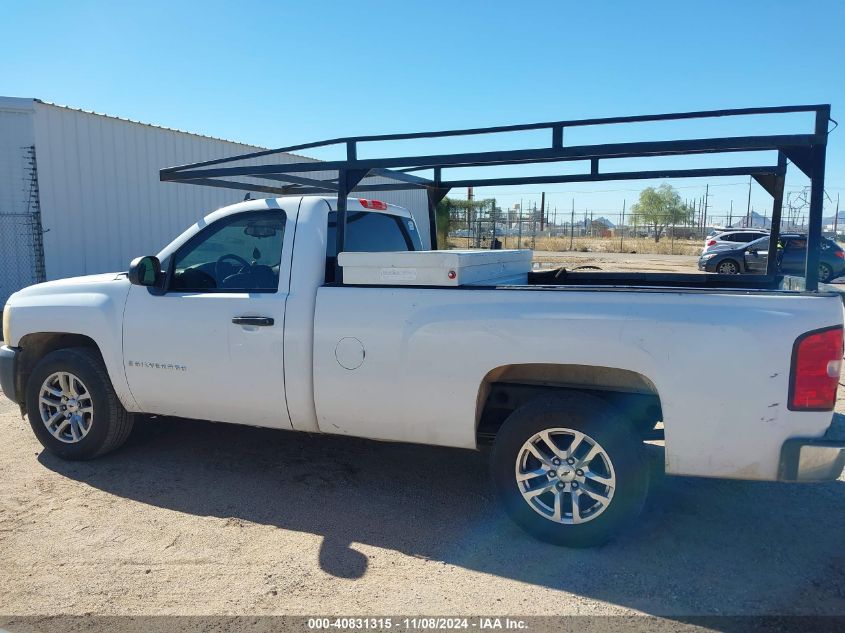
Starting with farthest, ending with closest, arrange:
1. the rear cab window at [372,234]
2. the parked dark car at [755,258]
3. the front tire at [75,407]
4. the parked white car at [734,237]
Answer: the parked white car at [734,237], the parked dark car at [755,258], the front tire at [75,407], the rear cab window at [372,234]

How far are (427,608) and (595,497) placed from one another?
1073 mm

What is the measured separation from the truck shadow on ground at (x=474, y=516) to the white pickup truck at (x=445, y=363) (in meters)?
0.27

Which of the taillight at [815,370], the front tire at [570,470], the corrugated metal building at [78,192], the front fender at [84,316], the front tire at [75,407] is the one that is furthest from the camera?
the corrugated metal building at [78,192]

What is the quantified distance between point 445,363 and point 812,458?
6.04ft

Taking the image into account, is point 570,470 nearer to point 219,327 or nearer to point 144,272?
point 219,327

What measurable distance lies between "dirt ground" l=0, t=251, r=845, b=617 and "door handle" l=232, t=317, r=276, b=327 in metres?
1.14

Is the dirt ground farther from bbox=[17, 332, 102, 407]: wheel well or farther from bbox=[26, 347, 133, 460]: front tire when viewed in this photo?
bbox=[17, 332, 102, 407]: wheel well

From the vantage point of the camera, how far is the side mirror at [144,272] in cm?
437

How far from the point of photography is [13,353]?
499 cm

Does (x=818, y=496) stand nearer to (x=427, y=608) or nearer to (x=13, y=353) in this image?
(x=427, y=608)

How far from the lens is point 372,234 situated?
4.95 m

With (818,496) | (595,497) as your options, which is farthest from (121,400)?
(818,496)

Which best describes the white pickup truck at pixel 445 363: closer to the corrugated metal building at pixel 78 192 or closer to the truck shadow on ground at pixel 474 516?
the truck shadow on ground at pixel 474 516

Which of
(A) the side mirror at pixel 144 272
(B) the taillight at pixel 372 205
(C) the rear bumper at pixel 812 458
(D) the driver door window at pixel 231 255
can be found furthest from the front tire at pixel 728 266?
(A) the side mirror at pixel 144 272
